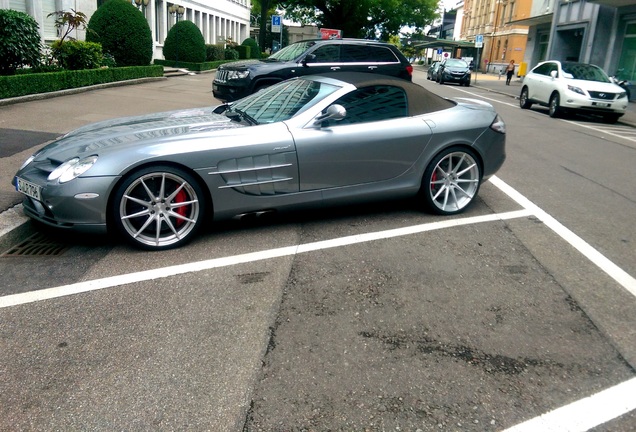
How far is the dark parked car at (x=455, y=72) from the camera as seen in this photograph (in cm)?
3453

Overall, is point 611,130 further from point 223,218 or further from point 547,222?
point 223,218

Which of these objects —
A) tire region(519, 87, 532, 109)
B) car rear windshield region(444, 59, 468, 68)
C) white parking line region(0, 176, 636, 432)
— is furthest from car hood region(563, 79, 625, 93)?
car rear windshield region(444, 59, 468, 68)

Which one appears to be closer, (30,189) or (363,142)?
(30,189)

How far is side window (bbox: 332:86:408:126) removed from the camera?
5.45 meters

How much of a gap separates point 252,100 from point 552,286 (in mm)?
3504

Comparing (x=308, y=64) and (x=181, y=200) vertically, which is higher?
(x=308, y=64)

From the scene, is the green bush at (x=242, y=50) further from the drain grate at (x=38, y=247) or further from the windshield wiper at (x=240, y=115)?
the drain grate at (x=38, y=247)

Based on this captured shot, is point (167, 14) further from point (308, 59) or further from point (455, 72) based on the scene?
point (308, 59)

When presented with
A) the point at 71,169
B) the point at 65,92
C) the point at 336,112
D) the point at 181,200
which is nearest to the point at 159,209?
the point at 181,200

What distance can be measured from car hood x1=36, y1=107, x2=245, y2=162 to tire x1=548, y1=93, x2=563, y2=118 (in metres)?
14.3

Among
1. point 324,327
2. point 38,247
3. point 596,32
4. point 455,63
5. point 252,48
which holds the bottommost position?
point 38,247

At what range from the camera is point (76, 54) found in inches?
652

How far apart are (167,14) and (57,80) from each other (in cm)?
2365

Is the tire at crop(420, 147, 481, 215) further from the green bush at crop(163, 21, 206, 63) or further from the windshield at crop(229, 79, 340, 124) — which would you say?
the green bush at crop(163, 21, 206, 63)
